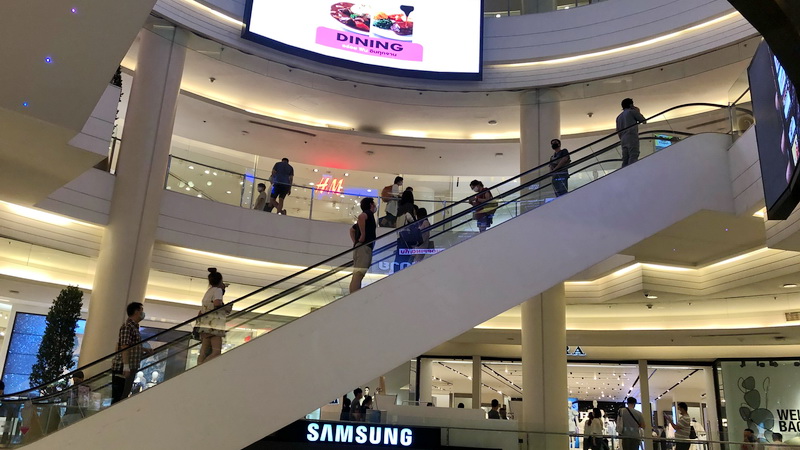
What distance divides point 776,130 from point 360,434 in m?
6.99

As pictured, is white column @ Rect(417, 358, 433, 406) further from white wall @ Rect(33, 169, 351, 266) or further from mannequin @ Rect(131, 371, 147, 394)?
mannequin @ Rect(131, 371, 147, 394)

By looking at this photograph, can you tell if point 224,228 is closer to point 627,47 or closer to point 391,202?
point 391,202

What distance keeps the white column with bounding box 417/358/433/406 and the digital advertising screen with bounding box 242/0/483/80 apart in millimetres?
9550

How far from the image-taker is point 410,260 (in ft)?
23.8

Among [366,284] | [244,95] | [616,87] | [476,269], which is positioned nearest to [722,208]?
[476,269]

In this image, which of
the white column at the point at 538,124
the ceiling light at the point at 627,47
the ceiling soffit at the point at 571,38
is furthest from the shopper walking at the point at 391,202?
the ceiling light at the point at 627,47

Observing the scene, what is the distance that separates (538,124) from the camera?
Result: 1370 centimetres

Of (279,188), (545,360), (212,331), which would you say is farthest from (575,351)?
(212,331)

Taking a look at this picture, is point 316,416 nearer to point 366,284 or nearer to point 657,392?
point 366,284

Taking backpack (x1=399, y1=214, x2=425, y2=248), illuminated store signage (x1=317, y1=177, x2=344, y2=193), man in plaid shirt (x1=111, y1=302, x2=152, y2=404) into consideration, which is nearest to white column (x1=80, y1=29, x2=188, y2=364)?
man in plaid shirt (x1=111, y1=302, x2=152, y2=404)

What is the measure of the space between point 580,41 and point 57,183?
10.5m

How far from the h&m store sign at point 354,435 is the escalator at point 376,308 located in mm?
2962

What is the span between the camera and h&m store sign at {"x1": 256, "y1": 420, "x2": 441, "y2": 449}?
9.27 m

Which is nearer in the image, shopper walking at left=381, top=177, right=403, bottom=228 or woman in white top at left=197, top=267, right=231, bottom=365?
woman in white top at left=197, top=267, right=231, bottom=365
